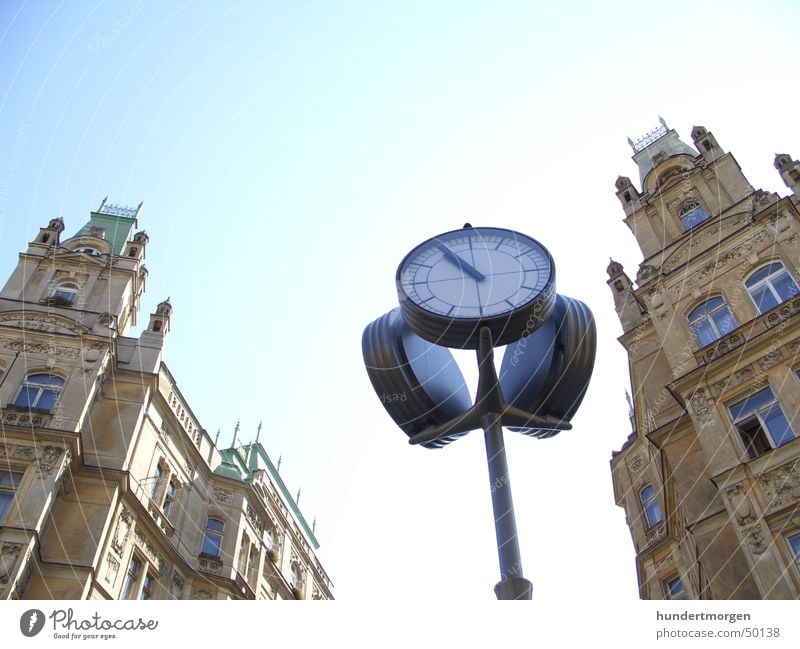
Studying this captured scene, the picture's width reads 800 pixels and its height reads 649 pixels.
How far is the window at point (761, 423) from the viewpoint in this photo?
18172 mm

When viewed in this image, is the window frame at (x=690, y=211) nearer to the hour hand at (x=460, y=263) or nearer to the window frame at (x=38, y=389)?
the hour hand at (x=460, y=263)

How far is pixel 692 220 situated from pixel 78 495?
21.5 m

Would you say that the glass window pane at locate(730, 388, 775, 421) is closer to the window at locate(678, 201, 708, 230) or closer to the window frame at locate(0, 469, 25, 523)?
the window at locate(678, 201, 708, 230)

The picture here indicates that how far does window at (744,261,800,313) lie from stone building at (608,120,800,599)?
Answer: 4cm

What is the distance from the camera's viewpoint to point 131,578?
899 inches

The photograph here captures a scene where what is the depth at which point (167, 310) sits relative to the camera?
97.1 feet

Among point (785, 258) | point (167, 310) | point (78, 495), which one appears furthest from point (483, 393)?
point (167, 310)

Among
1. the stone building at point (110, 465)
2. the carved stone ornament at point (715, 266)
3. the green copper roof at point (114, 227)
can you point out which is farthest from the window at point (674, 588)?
the green copper roof at point (114, 227)

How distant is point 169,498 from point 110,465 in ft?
11.5

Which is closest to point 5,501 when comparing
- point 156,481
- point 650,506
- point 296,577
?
point 156,481

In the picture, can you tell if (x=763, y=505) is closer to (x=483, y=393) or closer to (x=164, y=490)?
(x=483, y=393)

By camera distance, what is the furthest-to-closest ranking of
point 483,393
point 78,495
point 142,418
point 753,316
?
point 142,418 → point 78,495 → point 753,316 → point 483,393

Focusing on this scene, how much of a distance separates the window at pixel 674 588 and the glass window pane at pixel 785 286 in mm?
8020

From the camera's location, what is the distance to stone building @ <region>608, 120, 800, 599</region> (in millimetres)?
17594
